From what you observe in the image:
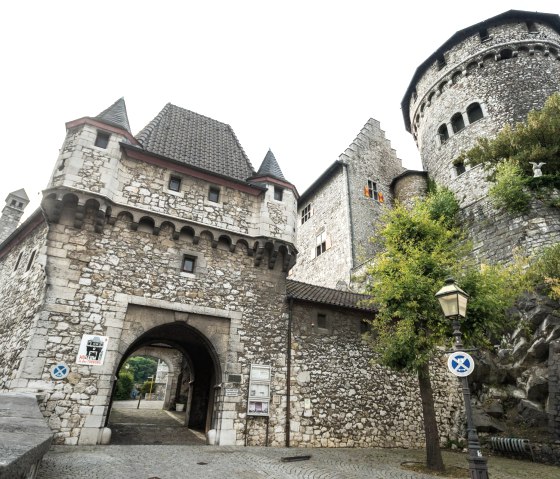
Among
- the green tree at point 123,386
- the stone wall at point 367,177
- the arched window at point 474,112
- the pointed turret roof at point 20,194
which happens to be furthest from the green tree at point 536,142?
the pointed turret roof at point 20,194

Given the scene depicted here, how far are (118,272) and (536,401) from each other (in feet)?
43.5

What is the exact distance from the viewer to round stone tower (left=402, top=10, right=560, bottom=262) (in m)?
20.6

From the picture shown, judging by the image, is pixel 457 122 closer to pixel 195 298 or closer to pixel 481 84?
pixel 481 84

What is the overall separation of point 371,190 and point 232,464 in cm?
2080

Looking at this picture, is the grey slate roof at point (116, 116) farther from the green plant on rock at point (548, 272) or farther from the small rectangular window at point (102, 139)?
the green plant on rock at point (548, 272)

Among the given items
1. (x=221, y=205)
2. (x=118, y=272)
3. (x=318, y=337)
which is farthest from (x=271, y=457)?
(x=221, y=205)

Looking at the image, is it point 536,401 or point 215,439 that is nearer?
point 215,439

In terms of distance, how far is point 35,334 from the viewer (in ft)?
29.4

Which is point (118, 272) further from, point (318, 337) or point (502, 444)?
point (502, 444)

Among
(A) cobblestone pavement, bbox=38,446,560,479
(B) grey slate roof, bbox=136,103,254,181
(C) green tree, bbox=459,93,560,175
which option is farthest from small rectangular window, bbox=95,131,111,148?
(C) green tree, bbox=459,93,560,175

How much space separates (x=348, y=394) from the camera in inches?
482

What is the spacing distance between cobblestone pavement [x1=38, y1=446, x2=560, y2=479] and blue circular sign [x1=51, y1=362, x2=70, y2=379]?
1.59 metres

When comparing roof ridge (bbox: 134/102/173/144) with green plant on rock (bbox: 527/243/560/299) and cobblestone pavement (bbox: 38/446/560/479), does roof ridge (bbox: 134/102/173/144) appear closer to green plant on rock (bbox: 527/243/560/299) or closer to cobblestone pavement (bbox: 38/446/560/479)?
cobblestone pavement (bbox: 38/446/560/479)

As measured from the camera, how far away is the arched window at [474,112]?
74.0 ft
